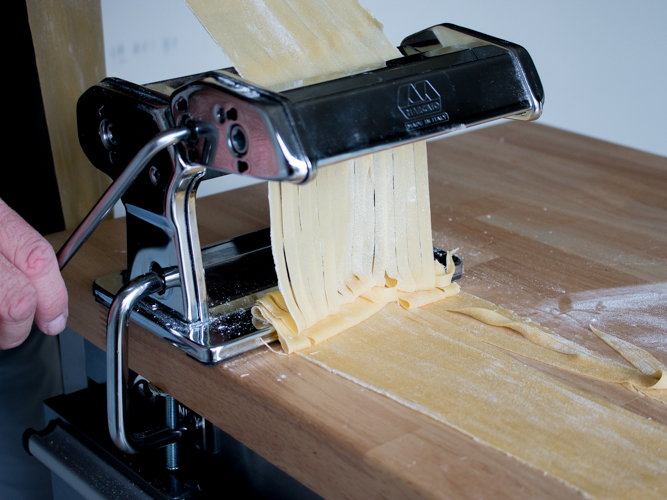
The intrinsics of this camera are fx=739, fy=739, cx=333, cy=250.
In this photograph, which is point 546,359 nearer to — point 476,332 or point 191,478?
point 476,332

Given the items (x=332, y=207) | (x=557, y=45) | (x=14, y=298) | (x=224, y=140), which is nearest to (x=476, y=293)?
(x=332, y=207)

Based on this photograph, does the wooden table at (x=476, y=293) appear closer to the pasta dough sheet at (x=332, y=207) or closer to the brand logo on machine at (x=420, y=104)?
the pasta dough sheet at (x=332, y=207)

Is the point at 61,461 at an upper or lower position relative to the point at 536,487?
lower

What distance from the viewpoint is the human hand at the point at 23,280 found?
0.62 metres

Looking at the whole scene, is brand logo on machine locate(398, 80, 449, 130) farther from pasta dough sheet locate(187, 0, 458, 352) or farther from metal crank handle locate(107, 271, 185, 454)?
metal crank handle locate(107, 271, 185, 454)

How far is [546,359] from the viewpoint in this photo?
2.20ft

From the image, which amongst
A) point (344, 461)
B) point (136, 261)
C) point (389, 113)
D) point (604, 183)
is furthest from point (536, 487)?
point (604, 183)

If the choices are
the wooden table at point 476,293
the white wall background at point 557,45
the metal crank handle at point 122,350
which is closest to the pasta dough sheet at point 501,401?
the wooden table at point 476,293

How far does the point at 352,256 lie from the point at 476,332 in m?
0.14

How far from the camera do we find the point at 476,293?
2.62 ft

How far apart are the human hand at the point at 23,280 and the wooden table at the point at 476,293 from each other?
0.10 metres

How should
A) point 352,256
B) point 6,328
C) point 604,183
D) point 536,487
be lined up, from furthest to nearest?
1. point 604,183
2. point 352,256
3. point 6,328
4. point 536,487

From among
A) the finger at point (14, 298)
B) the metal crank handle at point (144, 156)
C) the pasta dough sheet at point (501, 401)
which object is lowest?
the pasta dough sheet at point (501, 401)

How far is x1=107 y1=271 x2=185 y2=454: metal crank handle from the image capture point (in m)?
0.65
